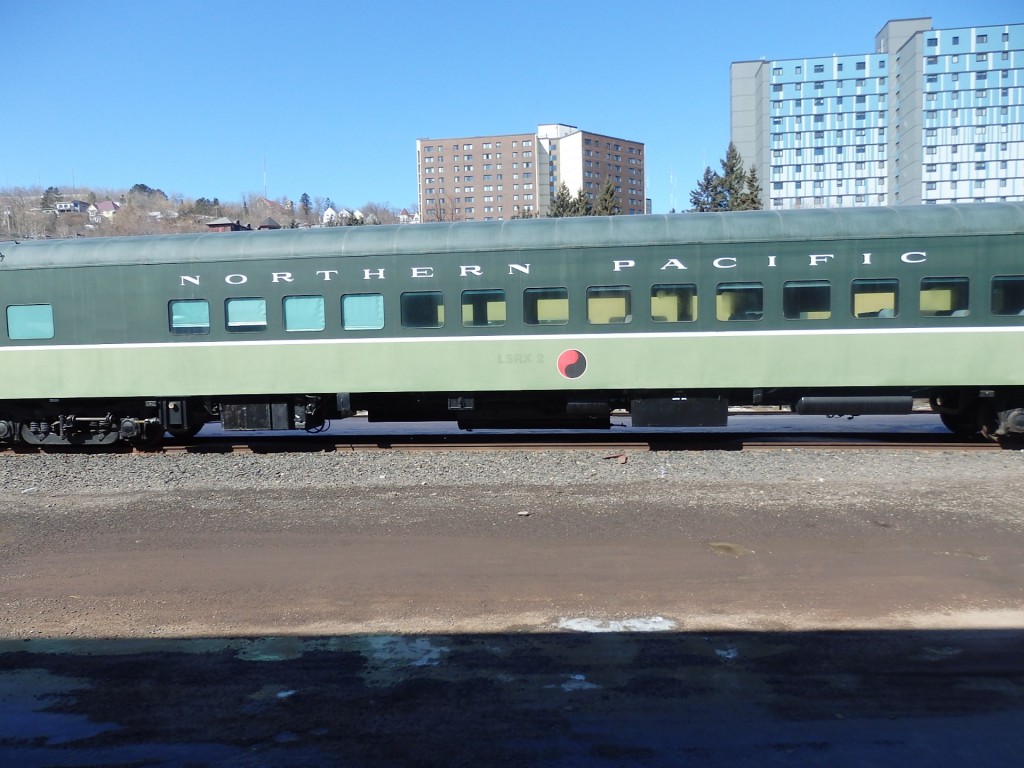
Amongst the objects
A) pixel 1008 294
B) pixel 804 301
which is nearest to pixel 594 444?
pixel 804 301

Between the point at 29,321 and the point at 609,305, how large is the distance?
9.43 m

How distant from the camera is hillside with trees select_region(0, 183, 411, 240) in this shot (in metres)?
102

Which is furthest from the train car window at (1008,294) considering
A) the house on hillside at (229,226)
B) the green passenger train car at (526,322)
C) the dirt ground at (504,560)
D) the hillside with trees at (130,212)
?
the hillside with trees at (130,212)

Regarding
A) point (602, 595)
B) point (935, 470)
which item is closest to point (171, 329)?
point (602, 595)

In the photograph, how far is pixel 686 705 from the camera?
4.20 m

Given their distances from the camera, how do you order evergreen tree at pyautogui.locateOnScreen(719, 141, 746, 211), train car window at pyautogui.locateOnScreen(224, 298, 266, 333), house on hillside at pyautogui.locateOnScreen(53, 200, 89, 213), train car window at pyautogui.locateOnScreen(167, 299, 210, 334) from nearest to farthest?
train car window at pyautogui.locateOnScreen(224, 298, 266, 333) → train car window at pyautogui.locateOnScreen(167, 299, 210, 334) → evergreen tree at pyautogui.locateOnScreen(719, 141, 746, 211) → house on hillside at pyautogui.locateOnScreen(53, 200, 89, 213)

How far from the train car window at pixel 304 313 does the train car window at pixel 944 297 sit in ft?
29.7

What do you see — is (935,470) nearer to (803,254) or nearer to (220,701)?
(803,254)

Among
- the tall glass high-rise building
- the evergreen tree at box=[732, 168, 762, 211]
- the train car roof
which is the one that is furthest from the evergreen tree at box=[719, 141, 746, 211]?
the tall glass high-rise building

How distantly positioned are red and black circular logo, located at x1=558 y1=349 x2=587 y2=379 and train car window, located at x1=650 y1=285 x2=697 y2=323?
126 centimetres

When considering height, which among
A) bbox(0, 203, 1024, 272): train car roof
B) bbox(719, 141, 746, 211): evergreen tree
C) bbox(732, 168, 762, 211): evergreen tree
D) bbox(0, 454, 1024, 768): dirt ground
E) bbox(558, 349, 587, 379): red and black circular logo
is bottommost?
bbox(0, 454, 1024, 768): dirt ground

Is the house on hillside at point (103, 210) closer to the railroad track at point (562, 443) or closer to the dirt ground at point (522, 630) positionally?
the railroad track at point (562, 443)

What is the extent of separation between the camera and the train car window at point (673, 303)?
457 inches

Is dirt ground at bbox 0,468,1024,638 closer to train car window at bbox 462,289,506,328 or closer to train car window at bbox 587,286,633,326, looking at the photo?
train car window at bbox 587,286,633,326
